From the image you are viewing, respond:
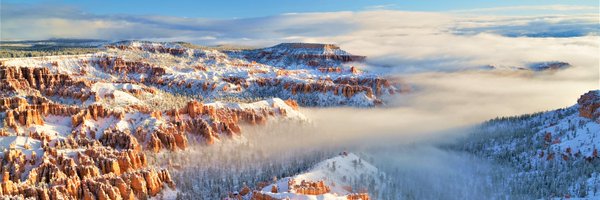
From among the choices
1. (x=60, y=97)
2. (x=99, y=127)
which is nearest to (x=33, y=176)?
(x=99, y=127)

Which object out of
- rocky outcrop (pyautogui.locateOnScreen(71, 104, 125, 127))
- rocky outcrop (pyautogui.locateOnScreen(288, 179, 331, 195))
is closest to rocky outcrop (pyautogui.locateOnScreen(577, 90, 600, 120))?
rocky outcrop (pyautogui.locateOnScreen(288, 179, 331, 195))

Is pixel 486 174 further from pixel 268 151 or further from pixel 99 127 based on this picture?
pixel 99 127

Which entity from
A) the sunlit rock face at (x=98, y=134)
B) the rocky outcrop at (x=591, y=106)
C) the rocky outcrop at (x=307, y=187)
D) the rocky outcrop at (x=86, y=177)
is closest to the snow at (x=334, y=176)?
the rocky outcrop at (x=307, y=187)

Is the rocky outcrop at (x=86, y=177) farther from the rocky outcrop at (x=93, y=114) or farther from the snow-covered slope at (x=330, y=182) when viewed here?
the rocky outcrop at (x=93, y=114)

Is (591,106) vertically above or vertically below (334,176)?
above

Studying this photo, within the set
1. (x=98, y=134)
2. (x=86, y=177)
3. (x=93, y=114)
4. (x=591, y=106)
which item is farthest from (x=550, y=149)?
(x=93, y=114)

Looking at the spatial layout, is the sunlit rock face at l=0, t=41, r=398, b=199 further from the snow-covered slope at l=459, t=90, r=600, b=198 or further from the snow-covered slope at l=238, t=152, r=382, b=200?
the snow-covered slope at l=459, t=90, r=600, b=198

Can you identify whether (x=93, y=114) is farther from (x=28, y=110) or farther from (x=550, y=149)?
(x=550, y=149)

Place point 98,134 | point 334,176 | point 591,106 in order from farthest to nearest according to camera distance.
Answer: point 591,106
point 98,134
point 334,176
